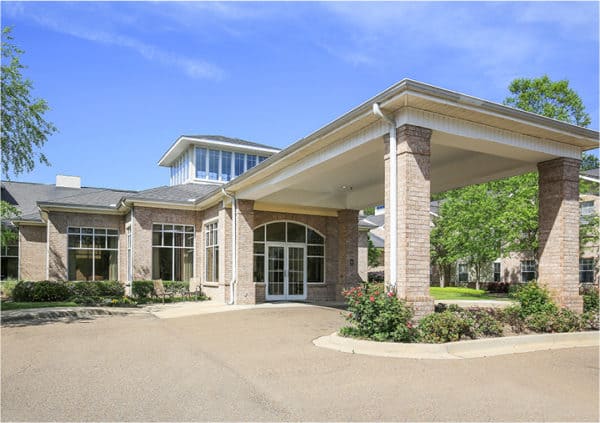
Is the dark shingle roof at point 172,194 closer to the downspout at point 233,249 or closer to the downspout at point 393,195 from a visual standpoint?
the downspout at point 233,249

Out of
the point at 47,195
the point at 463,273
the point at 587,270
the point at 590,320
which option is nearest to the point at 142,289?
the point at 47,195

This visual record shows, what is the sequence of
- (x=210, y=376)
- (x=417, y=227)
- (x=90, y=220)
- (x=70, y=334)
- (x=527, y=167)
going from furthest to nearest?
(x=90, y=220) < (x=527, y=167) < (x=70, y=334) < (x=417, y=227) < (x=210, y=376)

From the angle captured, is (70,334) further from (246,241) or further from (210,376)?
(246,241)

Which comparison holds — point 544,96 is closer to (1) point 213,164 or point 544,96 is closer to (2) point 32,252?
(1) point 213,164

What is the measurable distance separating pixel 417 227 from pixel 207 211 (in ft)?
44.7

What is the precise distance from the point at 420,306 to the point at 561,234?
477 cm

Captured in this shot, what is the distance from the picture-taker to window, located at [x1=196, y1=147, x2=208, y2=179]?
88.6ft

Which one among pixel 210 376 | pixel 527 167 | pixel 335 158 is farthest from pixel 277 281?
pixel 210 376

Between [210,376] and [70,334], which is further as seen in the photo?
[70,334]

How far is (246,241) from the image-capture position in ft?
59.5

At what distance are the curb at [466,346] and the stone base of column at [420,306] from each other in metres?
0.80

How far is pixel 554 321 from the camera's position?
10.5m

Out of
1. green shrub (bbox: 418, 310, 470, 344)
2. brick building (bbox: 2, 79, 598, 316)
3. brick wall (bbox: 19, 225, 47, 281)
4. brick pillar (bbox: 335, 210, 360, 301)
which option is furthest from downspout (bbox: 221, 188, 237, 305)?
brick wall (bbox: 19, 225, 47, 281)

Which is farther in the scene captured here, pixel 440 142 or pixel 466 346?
pixel 440 142
